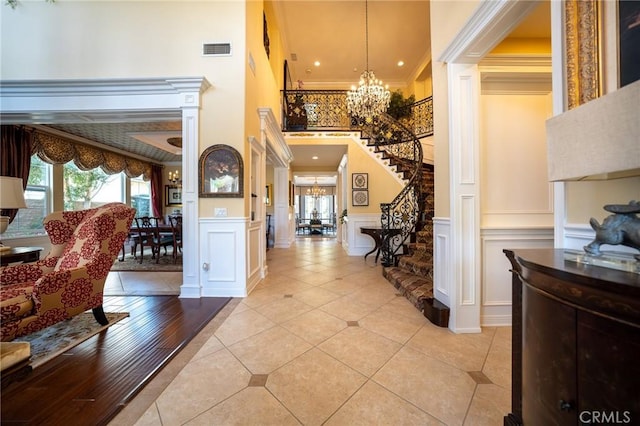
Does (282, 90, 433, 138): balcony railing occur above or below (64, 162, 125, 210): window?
above

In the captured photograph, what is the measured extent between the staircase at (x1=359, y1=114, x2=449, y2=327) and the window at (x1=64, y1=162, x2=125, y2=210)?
7.53 m

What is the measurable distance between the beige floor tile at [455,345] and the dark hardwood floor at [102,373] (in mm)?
2093

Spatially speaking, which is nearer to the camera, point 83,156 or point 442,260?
point 442,260

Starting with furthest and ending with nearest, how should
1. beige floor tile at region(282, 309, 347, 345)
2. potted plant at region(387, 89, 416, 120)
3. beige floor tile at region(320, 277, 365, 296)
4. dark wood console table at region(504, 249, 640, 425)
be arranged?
potted plant at region(387, 89, 416, 120) < beige floor tile at region(320, 277, 365, 296) < beige floor tile at region(282, 309, 347, 345) < dark wood console table at region(504, 249, 640, 425)

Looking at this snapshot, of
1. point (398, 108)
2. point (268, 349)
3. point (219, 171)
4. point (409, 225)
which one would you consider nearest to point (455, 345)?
point (268, 349)

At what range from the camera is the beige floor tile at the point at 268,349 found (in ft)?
5.95

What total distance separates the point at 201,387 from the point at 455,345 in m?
2.02

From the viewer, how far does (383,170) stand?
21.2 ft

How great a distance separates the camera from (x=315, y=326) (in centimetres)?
241

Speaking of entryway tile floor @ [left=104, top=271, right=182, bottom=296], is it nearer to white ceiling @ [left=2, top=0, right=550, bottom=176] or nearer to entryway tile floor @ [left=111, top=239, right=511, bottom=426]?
entryway tile floor @ [left=111, top=239, right=511, bottom=426]

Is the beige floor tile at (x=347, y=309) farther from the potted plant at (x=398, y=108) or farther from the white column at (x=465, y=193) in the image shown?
the potted plant at (x=398, y=108)

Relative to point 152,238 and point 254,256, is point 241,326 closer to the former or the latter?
point 254,256

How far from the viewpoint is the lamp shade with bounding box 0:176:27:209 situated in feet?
8.37

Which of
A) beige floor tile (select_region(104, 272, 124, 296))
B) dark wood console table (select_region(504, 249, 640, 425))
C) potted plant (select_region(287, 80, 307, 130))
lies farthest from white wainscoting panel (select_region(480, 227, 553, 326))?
potted plant (select_region(287, 80, 307, 130))
